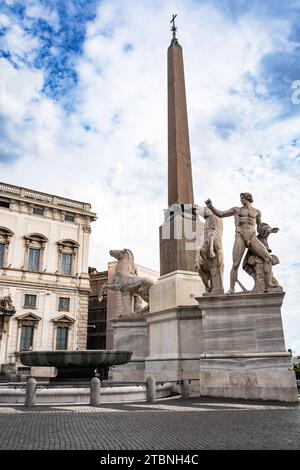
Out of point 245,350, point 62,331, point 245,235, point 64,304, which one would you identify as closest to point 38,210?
point 64,304

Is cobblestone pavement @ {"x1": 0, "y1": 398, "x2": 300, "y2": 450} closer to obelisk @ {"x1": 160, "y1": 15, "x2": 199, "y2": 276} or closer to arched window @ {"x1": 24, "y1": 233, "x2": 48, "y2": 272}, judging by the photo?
obelisk @ {"x1": 160, "y1": 15, "x2": 199, "y2": 276}

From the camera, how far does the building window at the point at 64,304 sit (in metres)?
37.2

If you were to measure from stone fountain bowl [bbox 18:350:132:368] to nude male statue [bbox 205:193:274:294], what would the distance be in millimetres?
3485

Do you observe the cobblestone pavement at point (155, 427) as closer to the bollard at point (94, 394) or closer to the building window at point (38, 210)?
the bollard at point (94, 394)

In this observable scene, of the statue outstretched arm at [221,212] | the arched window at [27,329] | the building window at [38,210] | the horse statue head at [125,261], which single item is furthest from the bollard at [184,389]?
the building window at [38,210]

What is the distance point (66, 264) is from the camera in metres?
38.9

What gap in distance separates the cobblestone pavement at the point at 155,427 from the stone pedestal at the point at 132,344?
5.10m

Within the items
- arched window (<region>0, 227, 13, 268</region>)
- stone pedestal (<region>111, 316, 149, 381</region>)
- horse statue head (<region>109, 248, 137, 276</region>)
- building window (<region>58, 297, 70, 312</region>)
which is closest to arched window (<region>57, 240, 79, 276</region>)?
building window (<region>58, 297, 70, 312</region>)

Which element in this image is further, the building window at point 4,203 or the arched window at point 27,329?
the building window at point 4,203

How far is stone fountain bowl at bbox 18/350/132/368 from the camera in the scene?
962 centimetres

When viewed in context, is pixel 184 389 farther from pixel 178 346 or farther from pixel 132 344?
pixel 132 344

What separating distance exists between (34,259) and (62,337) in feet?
25.3
